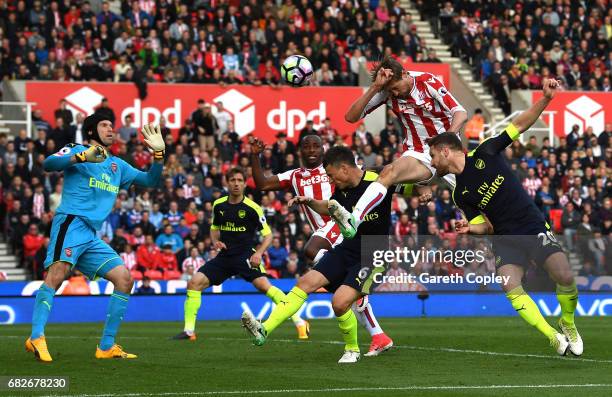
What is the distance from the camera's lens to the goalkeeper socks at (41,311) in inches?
520

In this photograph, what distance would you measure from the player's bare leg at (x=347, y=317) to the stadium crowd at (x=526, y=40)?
26.1 meters

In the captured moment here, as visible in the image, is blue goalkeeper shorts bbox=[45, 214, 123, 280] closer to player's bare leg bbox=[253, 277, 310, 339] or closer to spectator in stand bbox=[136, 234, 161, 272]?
player's bare leg bbox=[253, 277, 310, 339]

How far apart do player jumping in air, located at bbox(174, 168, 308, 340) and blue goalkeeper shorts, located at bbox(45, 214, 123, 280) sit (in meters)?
3.97

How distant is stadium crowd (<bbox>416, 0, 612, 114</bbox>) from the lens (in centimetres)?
3900

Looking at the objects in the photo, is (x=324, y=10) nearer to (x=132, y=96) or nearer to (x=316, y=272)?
(x=132, y=96)

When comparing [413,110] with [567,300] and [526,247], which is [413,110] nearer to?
[526,247]

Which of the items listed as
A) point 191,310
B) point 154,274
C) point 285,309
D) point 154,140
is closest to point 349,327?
point 285,309

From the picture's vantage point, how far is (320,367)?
12.8 meters

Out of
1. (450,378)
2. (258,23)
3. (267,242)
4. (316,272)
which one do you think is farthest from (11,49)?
(450,378)

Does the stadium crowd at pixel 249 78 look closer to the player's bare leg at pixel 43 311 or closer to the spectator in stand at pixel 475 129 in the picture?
the spectator in stand at pixel 475 129

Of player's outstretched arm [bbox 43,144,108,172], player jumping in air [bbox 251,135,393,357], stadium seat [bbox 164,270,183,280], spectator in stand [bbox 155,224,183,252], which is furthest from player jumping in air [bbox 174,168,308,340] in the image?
spectator in stand [bbox 155,224,183,252]

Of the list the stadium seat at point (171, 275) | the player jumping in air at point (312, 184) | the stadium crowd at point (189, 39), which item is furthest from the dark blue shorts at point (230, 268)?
the stadium crowd at point (189, 39)

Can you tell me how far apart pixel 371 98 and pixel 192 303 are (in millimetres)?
4865

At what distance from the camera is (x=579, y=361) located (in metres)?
13.0
